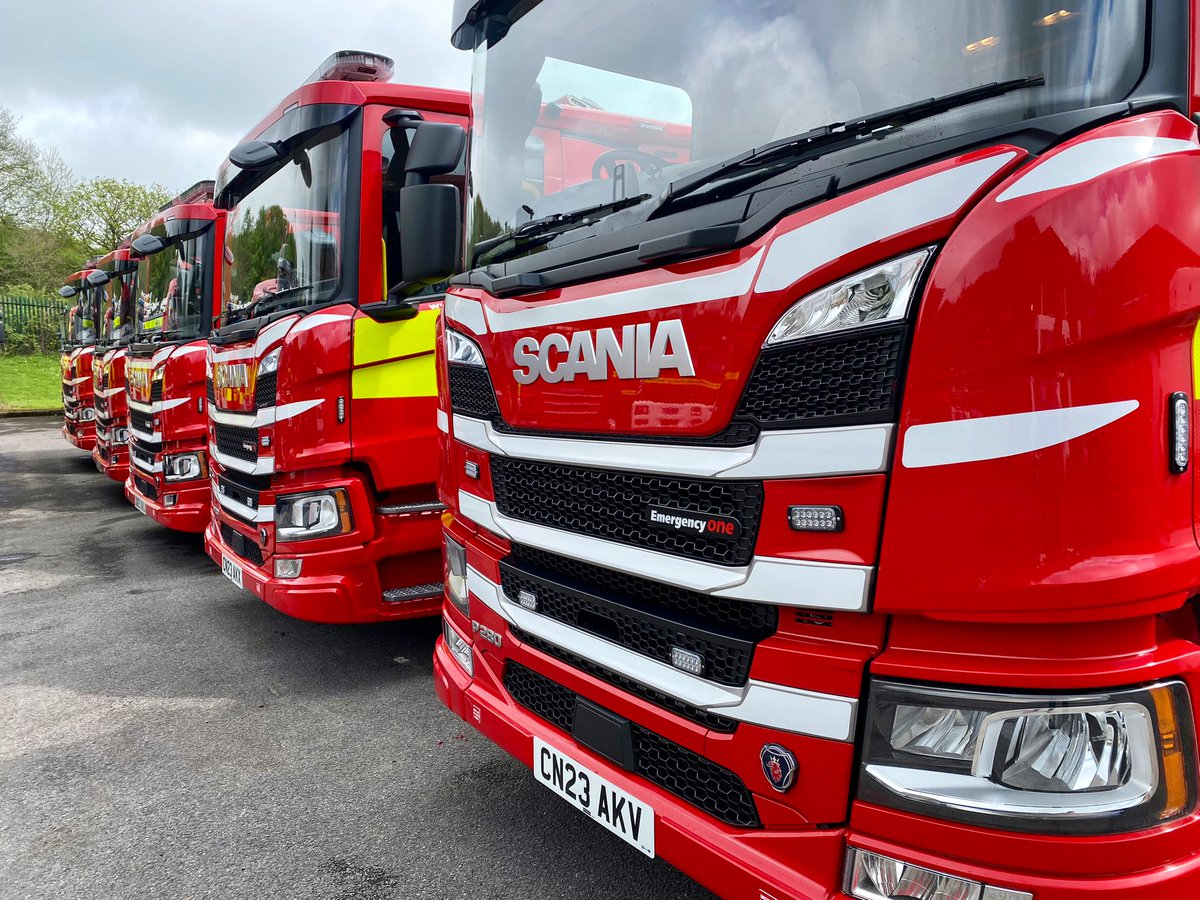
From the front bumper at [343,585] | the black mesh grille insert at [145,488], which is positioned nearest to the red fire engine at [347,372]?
the front bumper at [343,585]

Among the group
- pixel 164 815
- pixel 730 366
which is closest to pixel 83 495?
pixel 164 815

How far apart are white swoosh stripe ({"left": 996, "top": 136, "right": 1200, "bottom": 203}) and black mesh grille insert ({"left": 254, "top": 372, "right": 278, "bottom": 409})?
3.52m

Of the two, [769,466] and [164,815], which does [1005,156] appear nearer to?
[769,466]

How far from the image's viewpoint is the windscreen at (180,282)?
654cm

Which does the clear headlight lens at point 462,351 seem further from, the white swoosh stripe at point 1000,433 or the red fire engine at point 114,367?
the red fire engine at point 114,367

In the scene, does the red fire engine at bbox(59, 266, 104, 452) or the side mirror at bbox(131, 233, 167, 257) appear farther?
the red fire engine at bbox(59, 266, 104, 452)

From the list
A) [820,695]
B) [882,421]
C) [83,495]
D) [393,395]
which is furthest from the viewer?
[83,495]

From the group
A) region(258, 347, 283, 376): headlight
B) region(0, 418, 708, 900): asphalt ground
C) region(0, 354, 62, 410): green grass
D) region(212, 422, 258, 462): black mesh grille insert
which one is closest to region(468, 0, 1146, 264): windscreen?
region(258, 347, 283, 376): headlight

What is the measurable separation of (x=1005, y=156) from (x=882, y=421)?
Answer: 1.60ft

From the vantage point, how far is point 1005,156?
138 cm

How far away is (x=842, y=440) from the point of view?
155 cm

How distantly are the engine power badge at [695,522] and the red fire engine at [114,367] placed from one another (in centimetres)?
797

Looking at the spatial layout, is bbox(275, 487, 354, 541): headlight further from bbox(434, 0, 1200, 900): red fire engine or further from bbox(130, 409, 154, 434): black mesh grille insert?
bbox(130, 409, 154, 434): black mesh grille insert

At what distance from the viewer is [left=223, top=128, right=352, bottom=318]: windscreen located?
3916mm
